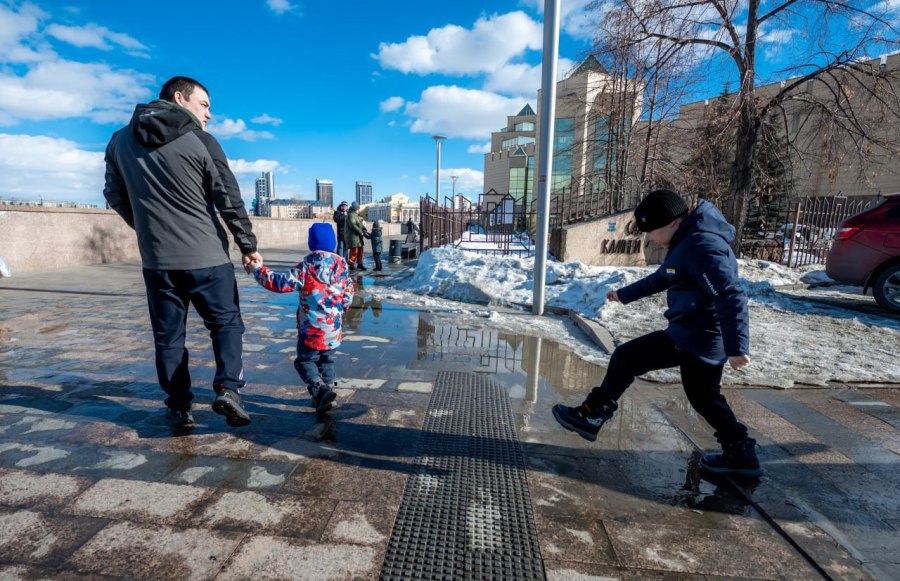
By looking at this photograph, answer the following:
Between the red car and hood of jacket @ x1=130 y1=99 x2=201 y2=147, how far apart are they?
353 inches

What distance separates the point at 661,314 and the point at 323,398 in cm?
523

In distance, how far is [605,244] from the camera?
11.2m

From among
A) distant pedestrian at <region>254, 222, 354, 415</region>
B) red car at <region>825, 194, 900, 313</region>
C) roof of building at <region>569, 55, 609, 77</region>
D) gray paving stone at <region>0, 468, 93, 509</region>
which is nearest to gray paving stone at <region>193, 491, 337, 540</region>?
gray paving stone at <region>0, 468, 93, 509</region>

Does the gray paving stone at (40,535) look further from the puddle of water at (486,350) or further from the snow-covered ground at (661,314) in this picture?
the snow-covered ground at (661,314)

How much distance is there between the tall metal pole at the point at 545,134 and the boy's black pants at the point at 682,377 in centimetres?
388

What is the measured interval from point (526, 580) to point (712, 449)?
1801 mm

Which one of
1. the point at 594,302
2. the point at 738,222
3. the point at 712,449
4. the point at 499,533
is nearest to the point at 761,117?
the point at 738,222

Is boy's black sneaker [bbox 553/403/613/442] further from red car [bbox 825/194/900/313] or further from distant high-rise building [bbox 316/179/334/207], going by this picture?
distant high-rise building [bbox 316/179/334/207]

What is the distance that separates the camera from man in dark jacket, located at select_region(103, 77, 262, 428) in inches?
103

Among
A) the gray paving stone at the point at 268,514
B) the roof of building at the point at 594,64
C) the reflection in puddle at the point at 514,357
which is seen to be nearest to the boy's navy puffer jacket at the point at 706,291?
the reflection in puddle at the point at 514,357

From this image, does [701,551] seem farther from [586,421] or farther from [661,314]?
[661,314]

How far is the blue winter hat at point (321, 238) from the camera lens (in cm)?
322

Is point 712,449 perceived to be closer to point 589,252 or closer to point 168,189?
point 168,189

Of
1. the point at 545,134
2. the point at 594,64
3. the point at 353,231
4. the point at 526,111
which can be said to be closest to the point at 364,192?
the point at 526,111
